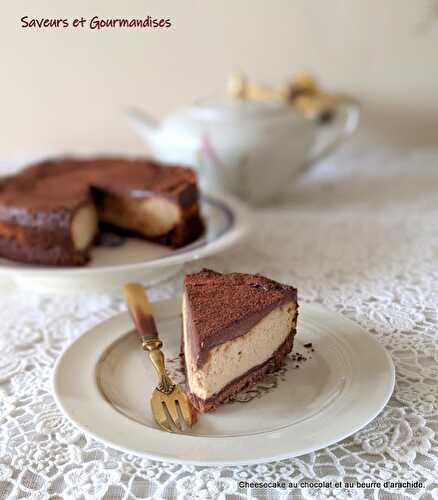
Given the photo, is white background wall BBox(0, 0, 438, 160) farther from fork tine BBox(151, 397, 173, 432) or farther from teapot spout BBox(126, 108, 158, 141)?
fork tine BBox(151, 397, 173, 432)

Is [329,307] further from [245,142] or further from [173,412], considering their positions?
[245,142]

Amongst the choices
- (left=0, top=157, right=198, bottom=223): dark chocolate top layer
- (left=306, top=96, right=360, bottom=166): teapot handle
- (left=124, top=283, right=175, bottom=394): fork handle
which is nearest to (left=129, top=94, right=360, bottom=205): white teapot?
(left=306, top=96, right=360, bottom=166): teapot handle

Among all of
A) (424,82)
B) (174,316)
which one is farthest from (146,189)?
(424,82)

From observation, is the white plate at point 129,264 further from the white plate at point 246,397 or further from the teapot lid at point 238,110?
the teapot lid at point 238,110

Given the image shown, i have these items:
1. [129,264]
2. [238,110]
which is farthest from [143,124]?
[129,264]

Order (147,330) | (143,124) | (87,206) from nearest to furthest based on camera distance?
(147,330)
(87,206)
(143,124)

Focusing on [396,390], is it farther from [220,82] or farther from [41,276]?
[220,82]

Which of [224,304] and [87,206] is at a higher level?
[224,304]

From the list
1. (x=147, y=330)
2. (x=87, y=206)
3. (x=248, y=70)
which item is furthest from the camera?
(x=248, y=70)
